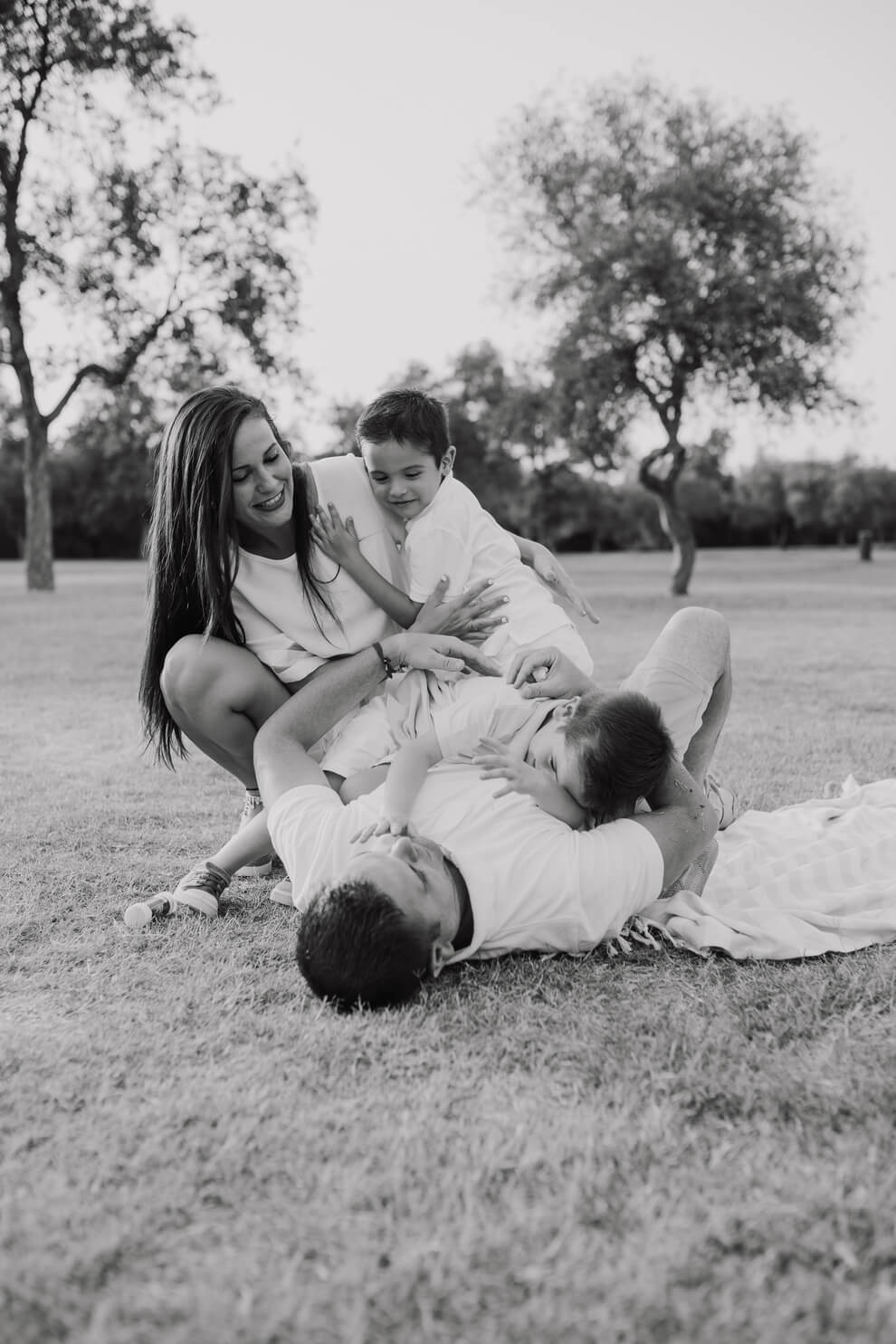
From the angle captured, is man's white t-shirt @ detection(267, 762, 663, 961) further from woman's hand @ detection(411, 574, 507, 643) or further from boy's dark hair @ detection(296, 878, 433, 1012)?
woman's hand @ detection(411, 574, 507, 643)

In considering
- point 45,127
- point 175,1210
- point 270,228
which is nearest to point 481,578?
point 175,1210

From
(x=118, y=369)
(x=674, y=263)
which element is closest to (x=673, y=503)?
(x=674, y=263)

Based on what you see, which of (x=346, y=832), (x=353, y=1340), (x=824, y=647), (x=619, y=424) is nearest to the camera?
(x=353, y=1340)

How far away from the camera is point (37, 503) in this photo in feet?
74.4

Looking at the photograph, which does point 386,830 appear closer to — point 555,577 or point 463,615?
point 463,615

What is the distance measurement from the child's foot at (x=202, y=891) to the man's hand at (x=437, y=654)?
3.02 ft

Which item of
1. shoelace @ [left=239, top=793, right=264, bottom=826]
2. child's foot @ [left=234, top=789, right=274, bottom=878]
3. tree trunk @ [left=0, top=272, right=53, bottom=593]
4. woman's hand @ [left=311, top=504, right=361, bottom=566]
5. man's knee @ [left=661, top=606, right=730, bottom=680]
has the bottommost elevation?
child's foot @ [left=234, top=789, right=274, bottom=878]

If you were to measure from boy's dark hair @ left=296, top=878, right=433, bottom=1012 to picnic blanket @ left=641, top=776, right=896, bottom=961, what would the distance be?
3.00 ft

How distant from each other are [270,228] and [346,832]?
21980mm

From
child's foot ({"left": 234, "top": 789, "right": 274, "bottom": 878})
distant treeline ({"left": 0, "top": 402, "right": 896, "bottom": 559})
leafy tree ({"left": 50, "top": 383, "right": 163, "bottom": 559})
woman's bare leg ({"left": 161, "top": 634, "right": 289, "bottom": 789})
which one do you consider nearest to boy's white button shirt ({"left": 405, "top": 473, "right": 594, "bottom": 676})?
woman's bare leg ({"left": 161, "top": 634, "right": 289, "bottom": 789})

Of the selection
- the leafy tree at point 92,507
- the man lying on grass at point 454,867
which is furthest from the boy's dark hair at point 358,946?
the leafy tree at point 92,507

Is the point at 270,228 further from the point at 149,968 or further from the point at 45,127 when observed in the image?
the point at 149,968

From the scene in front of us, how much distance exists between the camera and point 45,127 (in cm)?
2197

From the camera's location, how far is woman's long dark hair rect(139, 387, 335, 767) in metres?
3.51
